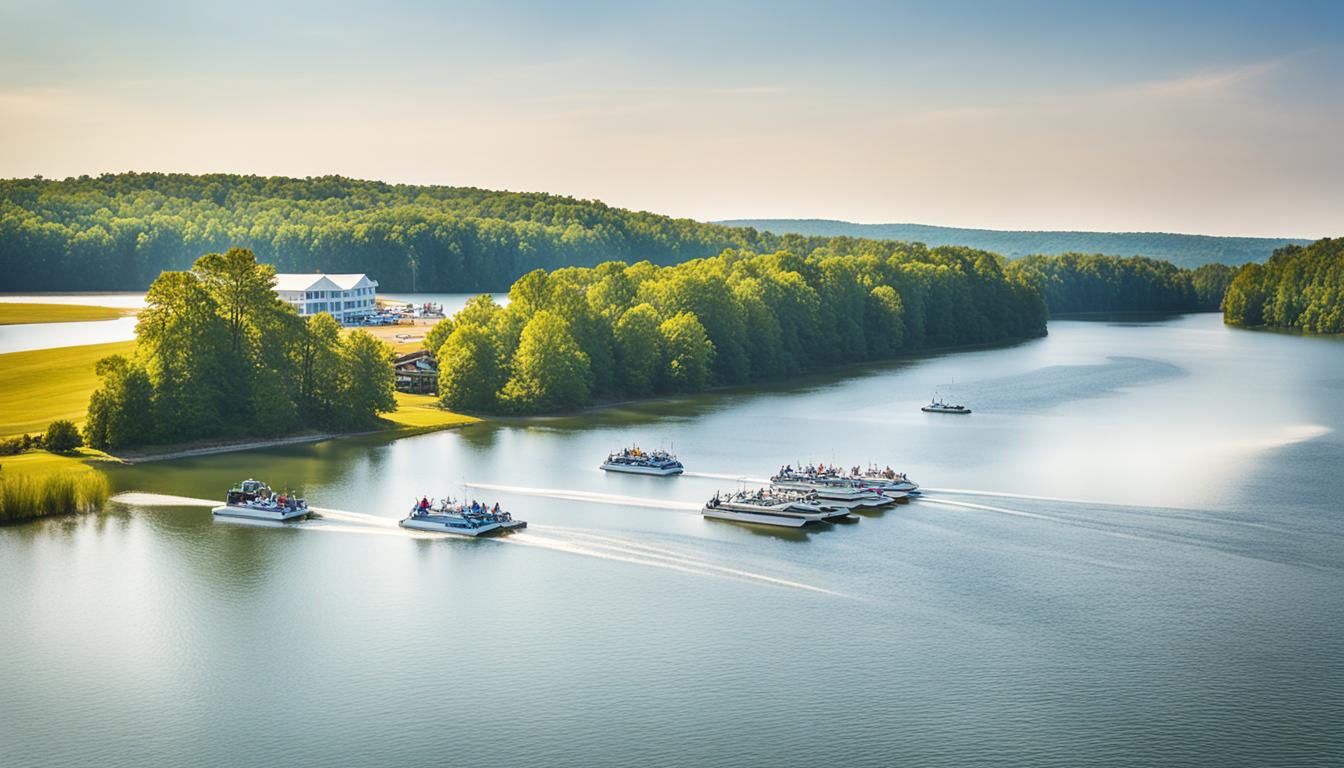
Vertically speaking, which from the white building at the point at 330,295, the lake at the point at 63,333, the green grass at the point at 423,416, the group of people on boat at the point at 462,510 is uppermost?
the white building at the point at 330,295

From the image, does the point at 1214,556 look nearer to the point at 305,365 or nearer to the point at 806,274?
the point at 305,365

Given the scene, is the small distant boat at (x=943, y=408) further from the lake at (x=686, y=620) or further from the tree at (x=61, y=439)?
the tree at (x=61, y=439)

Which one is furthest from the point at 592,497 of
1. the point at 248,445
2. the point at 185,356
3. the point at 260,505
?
the point at 185,356

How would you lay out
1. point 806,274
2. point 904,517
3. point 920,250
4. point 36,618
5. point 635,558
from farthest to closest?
1. point 920,250
2. point 806,274
3. point 904,517
4. point 635,558
5. point 36,618

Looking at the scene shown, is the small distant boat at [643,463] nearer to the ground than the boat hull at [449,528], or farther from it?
farther from it

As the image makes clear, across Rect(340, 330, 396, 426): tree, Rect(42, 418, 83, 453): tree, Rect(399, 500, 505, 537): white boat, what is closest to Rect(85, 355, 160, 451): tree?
Rect(42, 418, 83, 453): tree

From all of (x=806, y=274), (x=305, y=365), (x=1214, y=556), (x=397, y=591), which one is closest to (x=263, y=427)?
(x=305, y=365)

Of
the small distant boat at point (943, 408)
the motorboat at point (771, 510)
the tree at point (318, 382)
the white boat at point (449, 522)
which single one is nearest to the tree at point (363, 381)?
the tree at point (318, 382)
